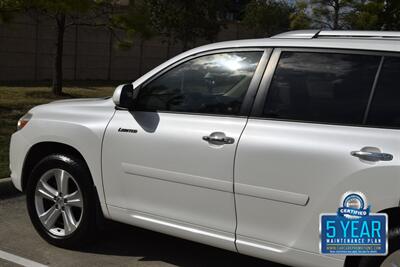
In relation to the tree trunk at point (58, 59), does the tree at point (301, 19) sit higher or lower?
higher

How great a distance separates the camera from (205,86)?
Result: 405 cm

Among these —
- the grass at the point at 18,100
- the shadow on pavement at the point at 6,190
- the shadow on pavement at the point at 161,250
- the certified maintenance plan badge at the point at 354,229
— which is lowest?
the grass at the point at 18,100

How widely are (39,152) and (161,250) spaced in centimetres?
135

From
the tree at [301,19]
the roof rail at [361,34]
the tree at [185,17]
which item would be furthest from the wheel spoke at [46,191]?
the tree at [301,19]

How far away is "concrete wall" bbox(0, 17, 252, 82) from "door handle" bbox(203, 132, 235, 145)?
15007 millimetres

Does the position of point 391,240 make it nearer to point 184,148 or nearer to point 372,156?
point 372,156

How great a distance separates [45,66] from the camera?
69.6 ft

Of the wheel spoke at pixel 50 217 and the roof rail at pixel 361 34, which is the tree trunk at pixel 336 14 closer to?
the roof rail at pixel 361 34

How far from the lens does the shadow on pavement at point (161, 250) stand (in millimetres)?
4477

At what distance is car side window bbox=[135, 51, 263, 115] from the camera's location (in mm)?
3842

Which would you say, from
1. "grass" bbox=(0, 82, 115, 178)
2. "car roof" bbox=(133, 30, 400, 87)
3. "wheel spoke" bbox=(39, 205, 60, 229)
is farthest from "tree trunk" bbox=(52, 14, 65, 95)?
"car roof" bbox=(133, 30, 400, 87)

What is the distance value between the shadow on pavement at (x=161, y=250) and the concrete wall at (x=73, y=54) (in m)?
13.9

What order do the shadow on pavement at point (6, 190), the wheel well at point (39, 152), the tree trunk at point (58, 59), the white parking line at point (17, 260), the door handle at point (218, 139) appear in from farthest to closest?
the tree trunk at point (58, 59) → the shadow on pavement at point (6, 190) → the wheel well at point (39, 152) → the white parking line at point (17, 260) → the door handle at point (218, 139)

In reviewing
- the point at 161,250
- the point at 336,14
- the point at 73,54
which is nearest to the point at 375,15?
the point at 336,14
